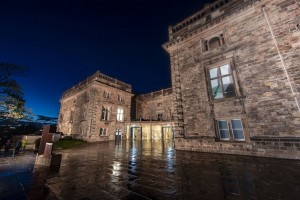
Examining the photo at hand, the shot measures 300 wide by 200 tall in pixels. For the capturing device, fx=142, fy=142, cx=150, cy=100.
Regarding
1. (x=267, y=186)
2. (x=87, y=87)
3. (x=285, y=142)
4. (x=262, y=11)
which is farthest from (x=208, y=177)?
(x=87, y=87)

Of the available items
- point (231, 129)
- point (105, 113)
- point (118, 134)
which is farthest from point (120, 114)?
point (231, 129)

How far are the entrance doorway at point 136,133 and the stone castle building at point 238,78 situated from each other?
50.8 ft

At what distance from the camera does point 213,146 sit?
30.9 feet

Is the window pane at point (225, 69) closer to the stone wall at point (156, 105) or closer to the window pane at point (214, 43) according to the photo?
the window pane at point (214, 43)

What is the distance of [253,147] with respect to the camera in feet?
26.2

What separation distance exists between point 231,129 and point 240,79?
3.27 metres

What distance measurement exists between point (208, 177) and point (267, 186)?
1.36m

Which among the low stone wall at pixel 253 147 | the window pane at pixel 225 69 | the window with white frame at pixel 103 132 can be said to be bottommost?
the low stone wall at pixel 253 147

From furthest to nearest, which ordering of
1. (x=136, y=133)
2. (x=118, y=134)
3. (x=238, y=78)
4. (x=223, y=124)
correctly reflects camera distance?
(x=136, y=133) → (x=118, y=134) → (x=223, y=124) → (x=238, y=78)

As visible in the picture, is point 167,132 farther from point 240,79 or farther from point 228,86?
point 240,79

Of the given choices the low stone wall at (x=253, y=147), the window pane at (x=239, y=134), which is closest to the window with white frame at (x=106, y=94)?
the low stone wall at (x=253, y=147)

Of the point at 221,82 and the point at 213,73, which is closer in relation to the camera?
the point at 221,82

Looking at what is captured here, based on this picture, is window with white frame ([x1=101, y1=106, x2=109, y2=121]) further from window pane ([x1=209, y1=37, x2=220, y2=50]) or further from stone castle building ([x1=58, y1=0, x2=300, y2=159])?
window pane ([x1=209, y1=37, x2=220, y2=50])

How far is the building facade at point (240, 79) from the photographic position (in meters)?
7.51
